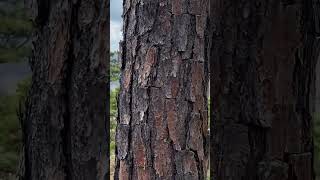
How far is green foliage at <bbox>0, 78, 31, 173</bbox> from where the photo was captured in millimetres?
802

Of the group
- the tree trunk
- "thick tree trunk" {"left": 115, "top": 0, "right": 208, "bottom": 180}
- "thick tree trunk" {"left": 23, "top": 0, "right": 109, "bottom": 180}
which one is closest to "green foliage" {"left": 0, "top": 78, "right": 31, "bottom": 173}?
"thick tree trunk" {"left": 23, "top": 0, "right": 109, "bottom": 180}

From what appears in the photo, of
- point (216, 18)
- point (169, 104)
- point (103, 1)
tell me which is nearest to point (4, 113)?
point (103, 1)

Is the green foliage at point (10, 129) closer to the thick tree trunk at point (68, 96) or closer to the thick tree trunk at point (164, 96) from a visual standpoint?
the thick tree trunk at point (68, 96)

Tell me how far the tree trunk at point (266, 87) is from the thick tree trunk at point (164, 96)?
2473 mm

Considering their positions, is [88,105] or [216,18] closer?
[88,105]

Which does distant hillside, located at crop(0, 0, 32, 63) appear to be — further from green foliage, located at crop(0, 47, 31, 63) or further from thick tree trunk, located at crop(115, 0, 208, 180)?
thick tree trunk, located at crop(115, 0, 208, 180)

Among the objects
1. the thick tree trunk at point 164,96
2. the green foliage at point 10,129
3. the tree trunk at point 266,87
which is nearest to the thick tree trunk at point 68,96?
the green foliage at point 10,129

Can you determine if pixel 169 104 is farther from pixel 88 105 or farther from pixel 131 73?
pixel 88 105

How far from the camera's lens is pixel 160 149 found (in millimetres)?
3469

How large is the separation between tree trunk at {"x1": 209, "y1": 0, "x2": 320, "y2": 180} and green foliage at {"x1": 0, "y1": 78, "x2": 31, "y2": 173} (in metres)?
0.38

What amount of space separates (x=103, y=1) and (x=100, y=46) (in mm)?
82

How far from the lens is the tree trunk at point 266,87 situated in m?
0.95

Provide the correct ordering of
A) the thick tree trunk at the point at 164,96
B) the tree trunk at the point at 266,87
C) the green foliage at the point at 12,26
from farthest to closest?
the thick tree trunk at the point at 164,96, the tree trunk at the point at 266,87, the green foliage at the point at 12,26

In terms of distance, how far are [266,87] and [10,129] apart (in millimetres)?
470
